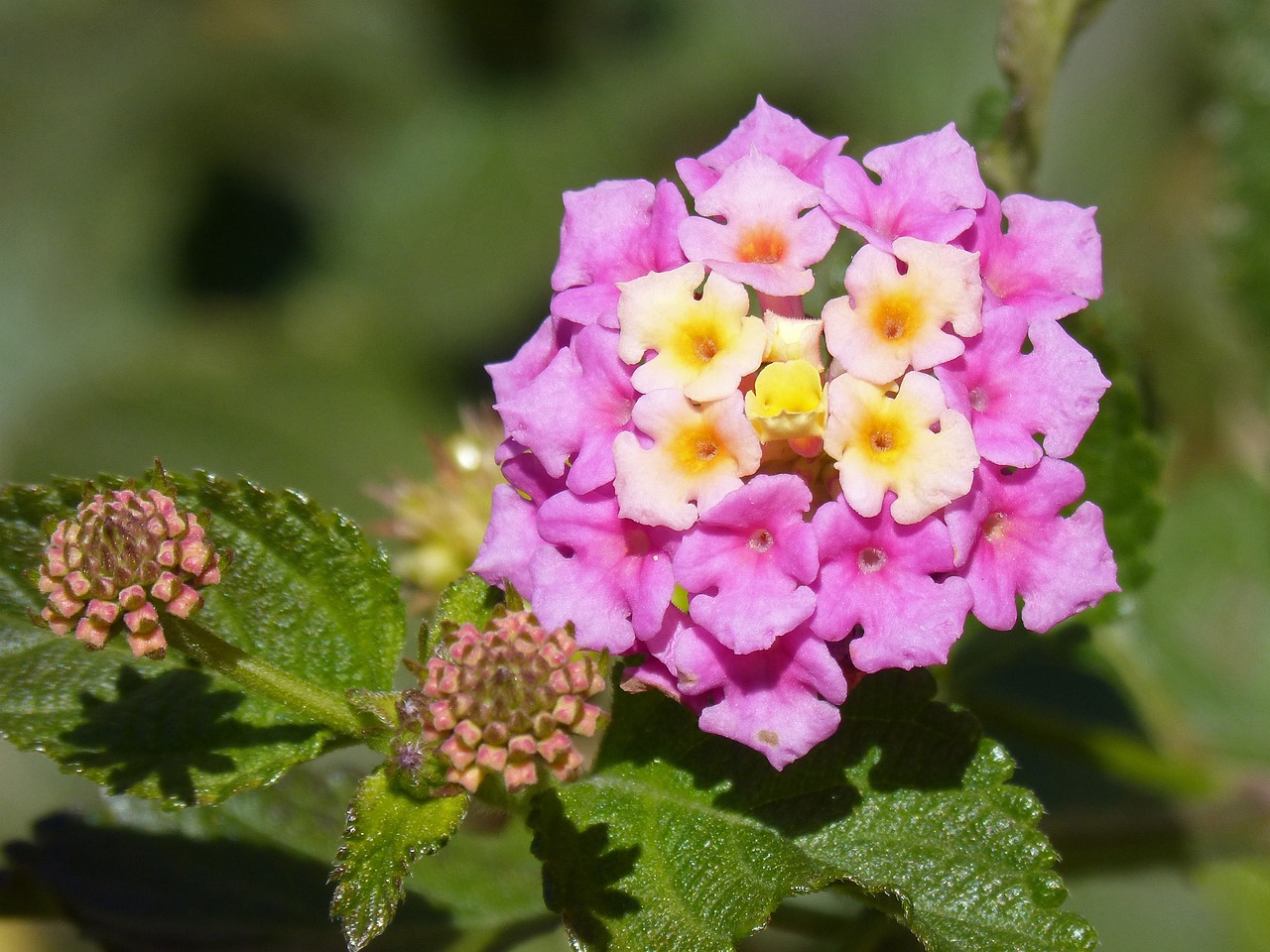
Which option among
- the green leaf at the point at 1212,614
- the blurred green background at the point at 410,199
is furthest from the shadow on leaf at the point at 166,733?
the green leaf at the point at 1212,614

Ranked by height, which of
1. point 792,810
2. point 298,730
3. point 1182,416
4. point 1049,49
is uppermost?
point 1182,416

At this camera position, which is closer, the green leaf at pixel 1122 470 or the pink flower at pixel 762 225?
the pink flower at pixel 762 225

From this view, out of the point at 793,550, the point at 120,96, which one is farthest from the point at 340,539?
the point at 120,96

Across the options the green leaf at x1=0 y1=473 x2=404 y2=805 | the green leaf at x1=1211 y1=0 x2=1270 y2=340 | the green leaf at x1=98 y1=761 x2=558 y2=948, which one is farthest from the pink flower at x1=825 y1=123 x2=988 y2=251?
the green leaf at x1=1211 y1=0 x2=1270 y2=340

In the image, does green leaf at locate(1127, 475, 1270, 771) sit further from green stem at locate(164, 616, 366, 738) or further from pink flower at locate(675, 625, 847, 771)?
green stem at locate(164, 616, 366, 738)

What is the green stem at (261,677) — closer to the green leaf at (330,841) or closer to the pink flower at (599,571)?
the pink flower at (599,571)

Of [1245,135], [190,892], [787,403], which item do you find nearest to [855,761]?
[787,403]

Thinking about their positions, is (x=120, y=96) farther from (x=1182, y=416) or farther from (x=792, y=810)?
(x=792, y=810)

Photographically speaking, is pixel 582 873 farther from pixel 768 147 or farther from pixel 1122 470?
pixel 1122 470
